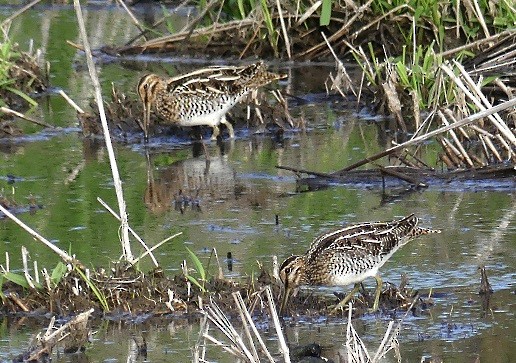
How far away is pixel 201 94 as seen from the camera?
10.6 m

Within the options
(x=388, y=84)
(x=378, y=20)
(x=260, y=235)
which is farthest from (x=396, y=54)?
(x=260, y=235)

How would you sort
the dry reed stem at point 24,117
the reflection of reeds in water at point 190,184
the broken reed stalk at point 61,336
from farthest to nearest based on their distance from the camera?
the dry reed stem at point 24,117 < the reflection of reeds in water at point 190,184 < the broken reed stalk at point 61,336

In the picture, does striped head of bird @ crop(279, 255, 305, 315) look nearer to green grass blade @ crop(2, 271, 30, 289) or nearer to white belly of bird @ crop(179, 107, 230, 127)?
green grass blade @ crop(2, 271, 30, 289)

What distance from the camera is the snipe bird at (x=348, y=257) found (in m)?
6.17

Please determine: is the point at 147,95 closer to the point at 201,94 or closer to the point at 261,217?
the point at 201,94

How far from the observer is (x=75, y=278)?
6223 millimetres

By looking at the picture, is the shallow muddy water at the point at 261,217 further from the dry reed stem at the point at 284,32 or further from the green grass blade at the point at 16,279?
the dry reed stem at the point at 284,32

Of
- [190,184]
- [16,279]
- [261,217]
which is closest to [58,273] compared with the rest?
[16,279]

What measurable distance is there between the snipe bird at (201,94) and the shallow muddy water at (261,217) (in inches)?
9.8

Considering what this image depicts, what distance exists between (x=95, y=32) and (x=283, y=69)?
11.8 feet

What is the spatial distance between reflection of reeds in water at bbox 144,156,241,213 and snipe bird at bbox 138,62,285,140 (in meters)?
0.67

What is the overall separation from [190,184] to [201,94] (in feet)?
5.51

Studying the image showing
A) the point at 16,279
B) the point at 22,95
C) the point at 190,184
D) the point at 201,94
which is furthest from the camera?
the point at 22,95

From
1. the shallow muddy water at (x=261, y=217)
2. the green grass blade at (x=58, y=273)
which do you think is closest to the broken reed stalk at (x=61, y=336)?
the shallow muddy water at (x=261, y=217)
